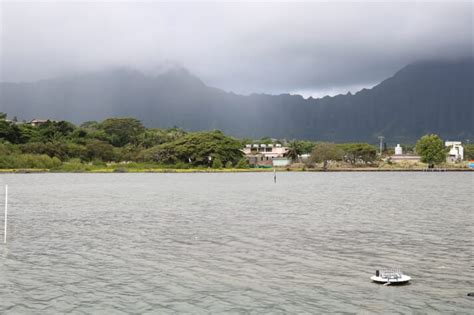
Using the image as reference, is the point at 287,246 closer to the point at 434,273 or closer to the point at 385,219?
the point at 434,273

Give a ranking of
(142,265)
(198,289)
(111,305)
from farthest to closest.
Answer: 1. (142,265)
2. (198,289)
3. (111,305)

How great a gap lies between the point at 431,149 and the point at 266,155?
55.7 m

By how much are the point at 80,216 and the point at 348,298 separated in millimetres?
27408

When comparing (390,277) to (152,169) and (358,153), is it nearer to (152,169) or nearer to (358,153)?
(152,169)

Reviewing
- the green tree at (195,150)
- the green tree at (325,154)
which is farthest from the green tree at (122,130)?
the green tree at (325,154)

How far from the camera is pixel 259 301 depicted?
15.1 m

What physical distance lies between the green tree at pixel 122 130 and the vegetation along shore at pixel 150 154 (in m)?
0.47

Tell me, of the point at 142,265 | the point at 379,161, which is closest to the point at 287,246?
the point at 142,265

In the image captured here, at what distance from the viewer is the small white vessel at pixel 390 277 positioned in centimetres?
1667

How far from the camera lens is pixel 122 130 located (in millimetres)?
177250

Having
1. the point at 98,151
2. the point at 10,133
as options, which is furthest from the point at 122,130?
the point at 10,133

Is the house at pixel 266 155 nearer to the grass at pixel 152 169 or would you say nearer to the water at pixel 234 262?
the grass at pixel 152 169

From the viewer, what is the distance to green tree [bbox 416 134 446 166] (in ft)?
526

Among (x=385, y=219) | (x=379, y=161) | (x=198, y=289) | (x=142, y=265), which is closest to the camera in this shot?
(x=198, y=289)
